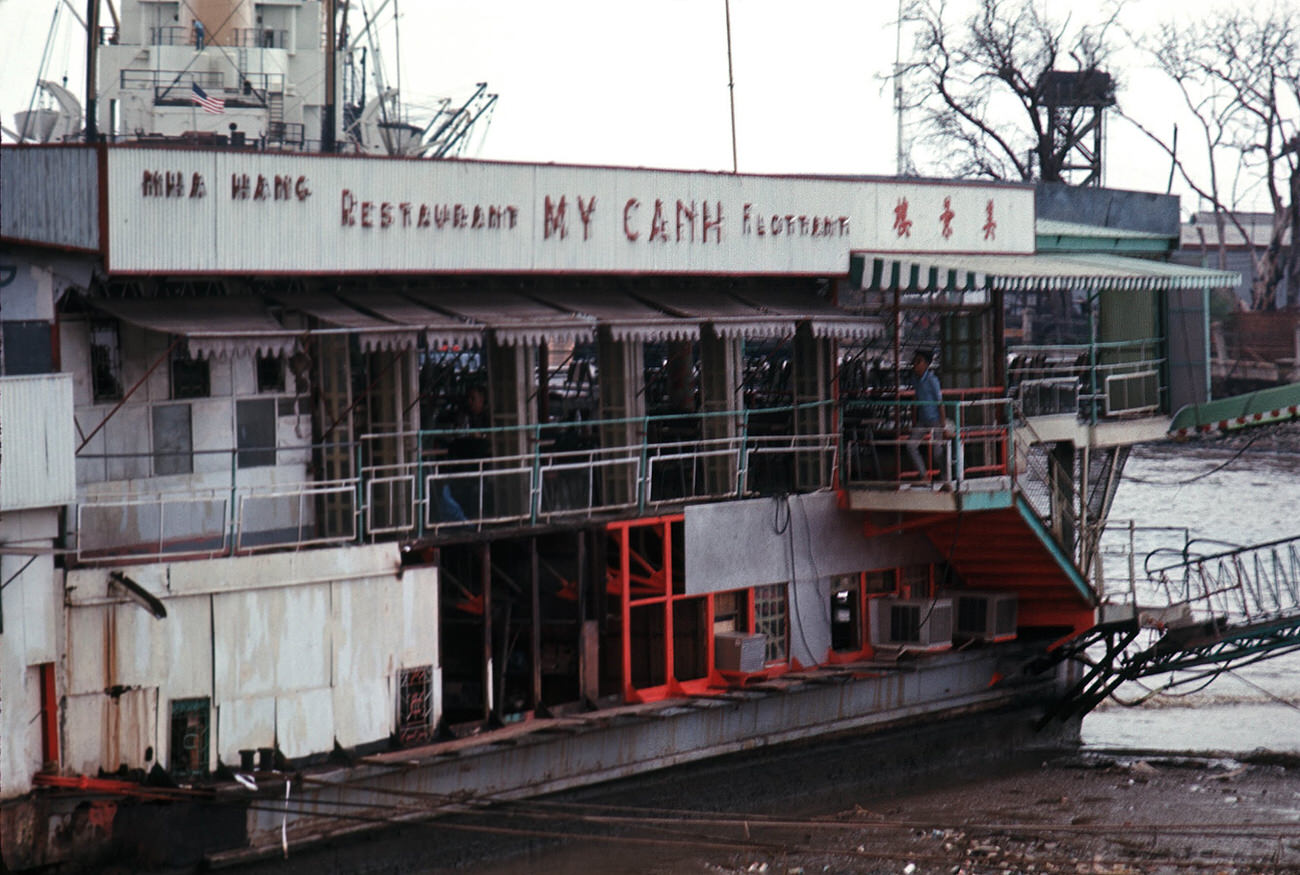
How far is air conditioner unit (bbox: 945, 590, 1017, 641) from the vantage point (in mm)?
20953

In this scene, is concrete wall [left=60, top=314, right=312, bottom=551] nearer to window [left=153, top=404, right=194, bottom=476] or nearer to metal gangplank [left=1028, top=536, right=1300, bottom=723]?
window [left=153, top=404, right=194, bottom=476]

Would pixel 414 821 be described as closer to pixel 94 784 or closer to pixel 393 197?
pixel 94 784

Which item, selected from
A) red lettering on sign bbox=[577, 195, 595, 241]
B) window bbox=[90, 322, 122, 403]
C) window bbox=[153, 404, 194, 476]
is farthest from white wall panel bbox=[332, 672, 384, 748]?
red lettering on sign bbox=[577, 195, 595, 241]

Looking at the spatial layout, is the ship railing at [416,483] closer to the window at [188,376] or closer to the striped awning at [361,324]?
the window at [188,376]

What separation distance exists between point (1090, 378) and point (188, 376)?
11.7 m

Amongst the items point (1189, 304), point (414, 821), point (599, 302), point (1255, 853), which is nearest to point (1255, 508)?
point (1189, 304)

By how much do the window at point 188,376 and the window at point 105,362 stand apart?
1.74ft

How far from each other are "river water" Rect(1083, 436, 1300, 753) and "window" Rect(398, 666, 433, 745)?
27.8ft

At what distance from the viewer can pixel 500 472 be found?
16281 mm

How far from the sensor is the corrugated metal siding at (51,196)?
14148 millimetres

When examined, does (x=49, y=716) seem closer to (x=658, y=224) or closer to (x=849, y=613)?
(x=658, y=224)

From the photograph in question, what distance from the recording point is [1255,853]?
18688 millimetres

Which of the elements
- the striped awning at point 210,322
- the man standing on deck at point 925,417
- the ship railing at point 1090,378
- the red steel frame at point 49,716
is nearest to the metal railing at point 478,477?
the man standing on deck at point 925,417

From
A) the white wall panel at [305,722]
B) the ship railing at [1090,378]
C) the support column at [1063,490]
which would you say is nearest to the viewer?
the white wall panel at [305,722]
